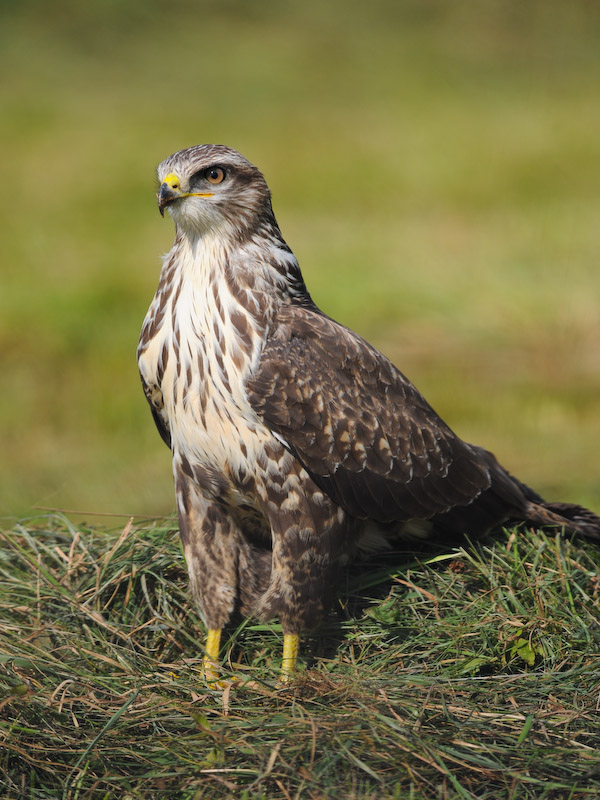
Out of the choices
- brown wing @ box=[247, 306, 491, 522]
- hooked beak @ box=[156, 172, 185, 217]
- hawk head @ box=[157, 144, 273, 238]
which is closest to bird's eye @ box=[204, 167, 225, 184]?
hawk head @ box=[157, 144, 273, 238]

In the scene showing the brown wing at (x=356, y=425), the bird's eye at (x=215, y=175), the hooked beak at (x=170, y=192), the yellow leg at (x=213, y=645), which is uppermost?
the bird's eye at (x=215, y=175)

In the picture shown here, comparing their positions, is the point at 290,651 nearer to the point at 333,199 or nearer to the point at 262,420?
the point at 262,420

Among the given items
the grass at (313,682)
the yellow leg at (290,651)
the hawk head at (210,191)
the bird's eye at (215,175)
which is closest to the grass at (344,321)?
the grass at (313,682)

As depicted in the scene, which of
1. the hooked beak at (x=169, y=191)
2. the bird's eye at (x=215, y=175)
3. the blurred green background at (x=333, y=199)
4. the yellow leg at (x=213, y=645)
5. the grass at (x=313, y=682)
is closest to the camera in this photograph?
the grass at (x=313, y=682)

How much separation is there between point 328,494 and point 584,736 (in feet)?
3.79

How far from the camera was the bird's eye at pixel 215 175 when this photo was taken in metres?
3.75

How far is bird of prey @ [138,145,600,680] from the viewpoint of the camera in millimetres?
3666

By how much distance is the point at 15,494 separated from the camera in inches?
244

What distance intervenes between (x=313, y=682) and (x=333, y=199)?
8.77m

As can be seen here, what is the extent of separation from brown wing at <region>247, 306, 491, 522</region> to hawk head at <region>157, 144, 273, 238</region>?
38cm

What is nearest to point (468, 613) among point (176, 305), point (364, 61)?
point (176, 305)

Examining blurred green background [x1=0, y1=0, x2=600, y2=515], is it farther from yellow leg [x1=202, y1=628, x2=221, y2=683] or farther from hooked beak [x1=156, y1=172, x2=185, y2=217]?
hooked beak [x1=156, y1=172, x2=185, y2=217]

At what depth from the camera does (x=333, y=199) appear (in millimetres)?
11711

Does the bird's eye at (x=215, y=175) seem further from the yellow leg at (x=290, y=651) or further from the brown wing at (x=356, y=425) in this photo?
the yellow leg at (x=290, y=651)
